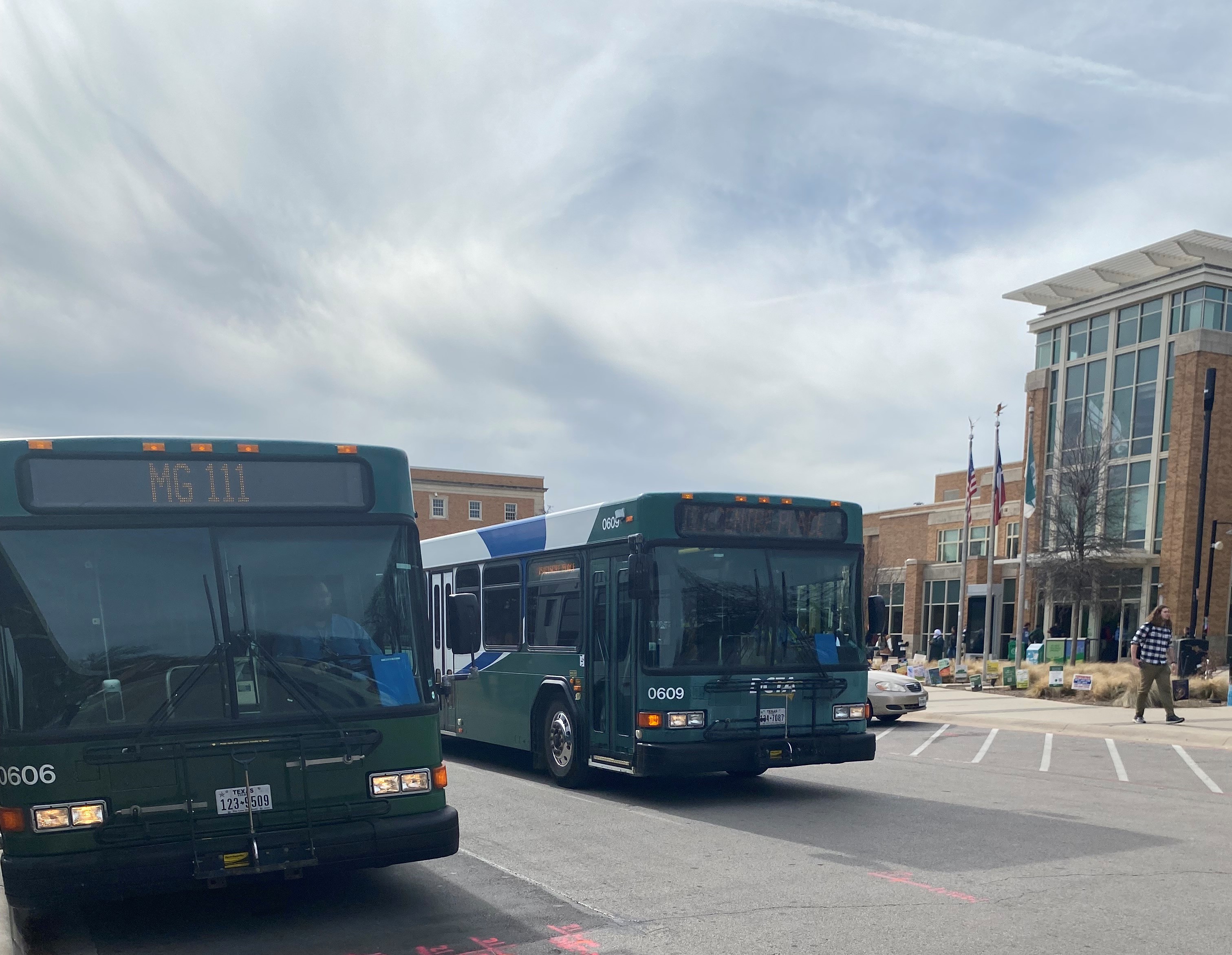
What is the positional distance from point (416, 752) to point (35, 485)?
2444mm

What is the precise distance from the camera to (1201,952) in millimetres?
5465

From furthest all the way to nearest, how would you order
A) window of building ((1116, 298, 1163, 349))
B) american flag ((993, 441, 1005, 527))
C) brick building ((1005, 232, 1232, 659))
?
window of building ((1116, 298, 1163, 349)), brick building ((1005, 232, 1232, 659)), american flag ((993, 441, 1005, 527))

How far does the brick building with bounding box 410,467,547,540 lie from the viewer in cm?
8212

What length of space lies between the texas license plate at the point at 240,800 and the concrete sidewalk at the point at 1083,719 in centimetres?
1419

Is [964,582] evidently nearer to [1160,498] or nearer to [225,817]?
[1160,498]

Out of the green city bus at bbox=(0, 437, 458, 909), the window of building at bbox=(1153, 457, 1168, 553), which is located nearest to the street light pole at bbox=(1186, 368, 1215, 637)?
the window of building at bbox=(1153, 457, 1168, 553)

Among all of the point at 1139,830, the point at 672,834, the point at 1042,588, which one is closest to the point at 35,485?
the point at 672,834

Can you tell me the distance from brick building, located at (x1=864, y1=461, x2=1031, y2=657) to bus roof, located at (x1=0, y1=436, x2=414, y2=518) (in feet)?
142

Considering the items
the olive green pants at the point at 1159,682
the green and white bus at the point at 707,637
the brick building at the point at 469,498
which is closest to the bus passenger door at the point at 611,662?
the green and white bus at the point at 707,637

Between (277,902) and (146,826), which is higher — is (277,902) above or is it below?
below

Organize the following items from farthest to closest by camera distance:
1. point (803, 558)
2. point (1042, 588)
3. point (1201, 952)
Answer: point (1042, 588)
point (803, 558)
point (1201, 952)

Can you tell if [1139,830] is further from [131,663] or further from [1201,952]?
[131,663]

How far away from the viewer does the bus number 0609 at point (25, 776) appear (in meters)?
5.38

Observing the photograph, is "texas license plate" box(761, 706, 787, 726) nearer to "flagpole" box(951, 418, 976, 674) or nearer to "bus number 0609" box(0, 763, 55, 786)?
"bus number 0609" box(0, 763, 55, 786)
